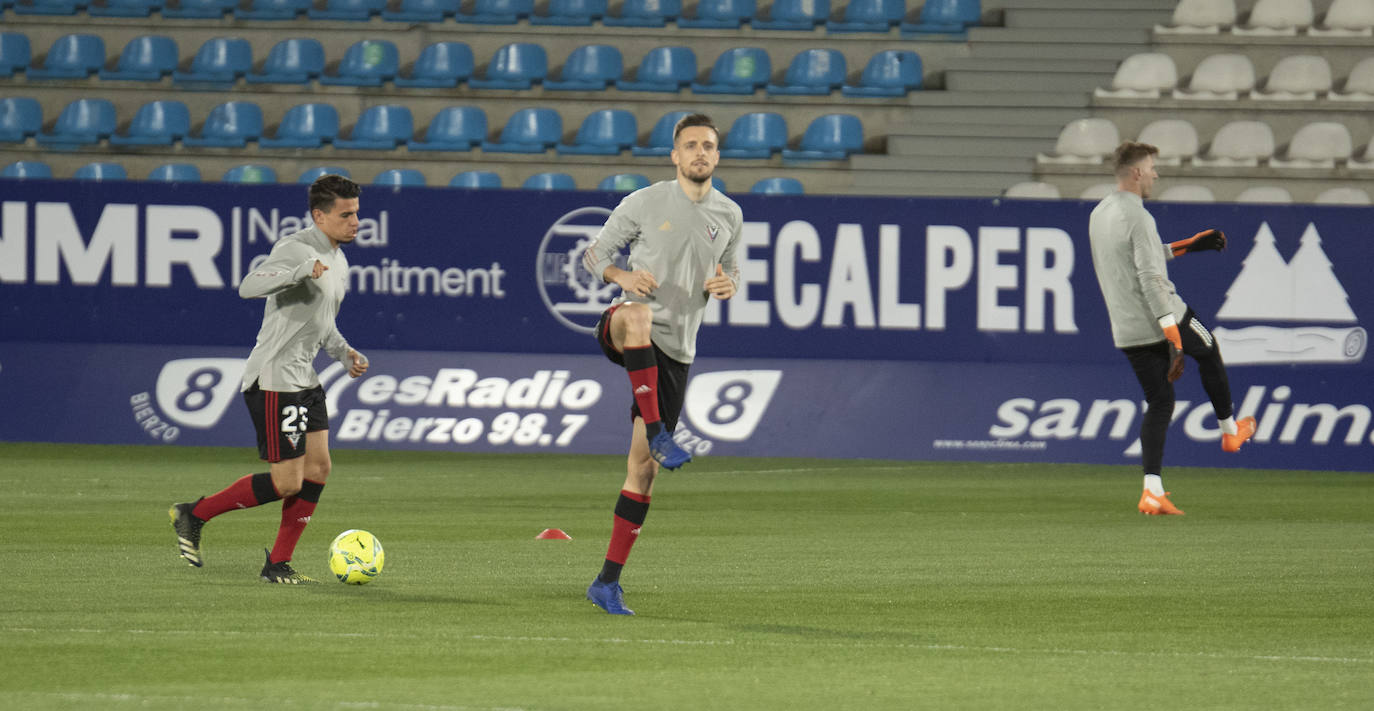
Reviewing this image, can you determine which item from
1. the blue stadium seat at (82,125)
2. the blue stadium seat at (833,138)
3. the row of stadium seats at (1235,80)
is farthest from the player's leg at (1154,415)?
the blue stadium seat at (82,125)

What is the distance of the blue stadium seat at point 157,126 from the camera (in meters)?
23.4

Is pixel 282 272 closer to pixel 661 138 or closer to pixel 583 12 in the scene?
pixel 661 138

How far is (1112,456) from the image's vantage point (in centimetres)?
1700

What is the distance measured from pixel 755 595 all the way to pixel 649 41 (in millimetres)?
15662

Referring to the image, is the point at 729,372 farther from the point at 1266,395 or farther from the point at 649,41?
the point at 649,41

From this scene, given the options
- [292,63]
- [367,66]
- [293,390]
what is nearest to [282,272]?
[293,390]

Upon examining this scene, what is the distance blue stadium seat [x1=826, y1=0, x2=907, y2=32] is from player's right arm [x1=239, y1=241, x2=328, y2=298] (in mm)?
15230

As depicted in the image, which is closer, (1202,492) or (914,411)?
(1202,492)

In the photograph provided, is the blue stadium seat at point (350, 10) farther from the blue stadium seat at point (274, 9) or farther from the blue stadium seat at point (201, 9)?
the blue stadium seat at point (201, 9)

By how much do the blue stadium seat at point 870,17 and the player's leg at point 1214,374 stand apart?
10626 mm

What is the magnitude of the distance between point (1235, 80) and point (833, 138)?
14.9ft

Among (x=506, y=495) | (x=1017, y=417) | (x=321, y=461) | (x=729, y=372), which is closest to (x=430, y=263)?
(x=729, y=372)

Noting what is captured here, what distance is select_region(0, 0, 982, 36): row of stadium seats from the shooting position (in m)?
24.0

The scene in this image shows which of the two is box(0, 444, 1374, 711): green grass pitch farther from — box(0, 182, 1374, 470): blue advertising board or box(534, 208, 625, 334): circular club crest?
box(534, 208, 625, 334): circular club crest
